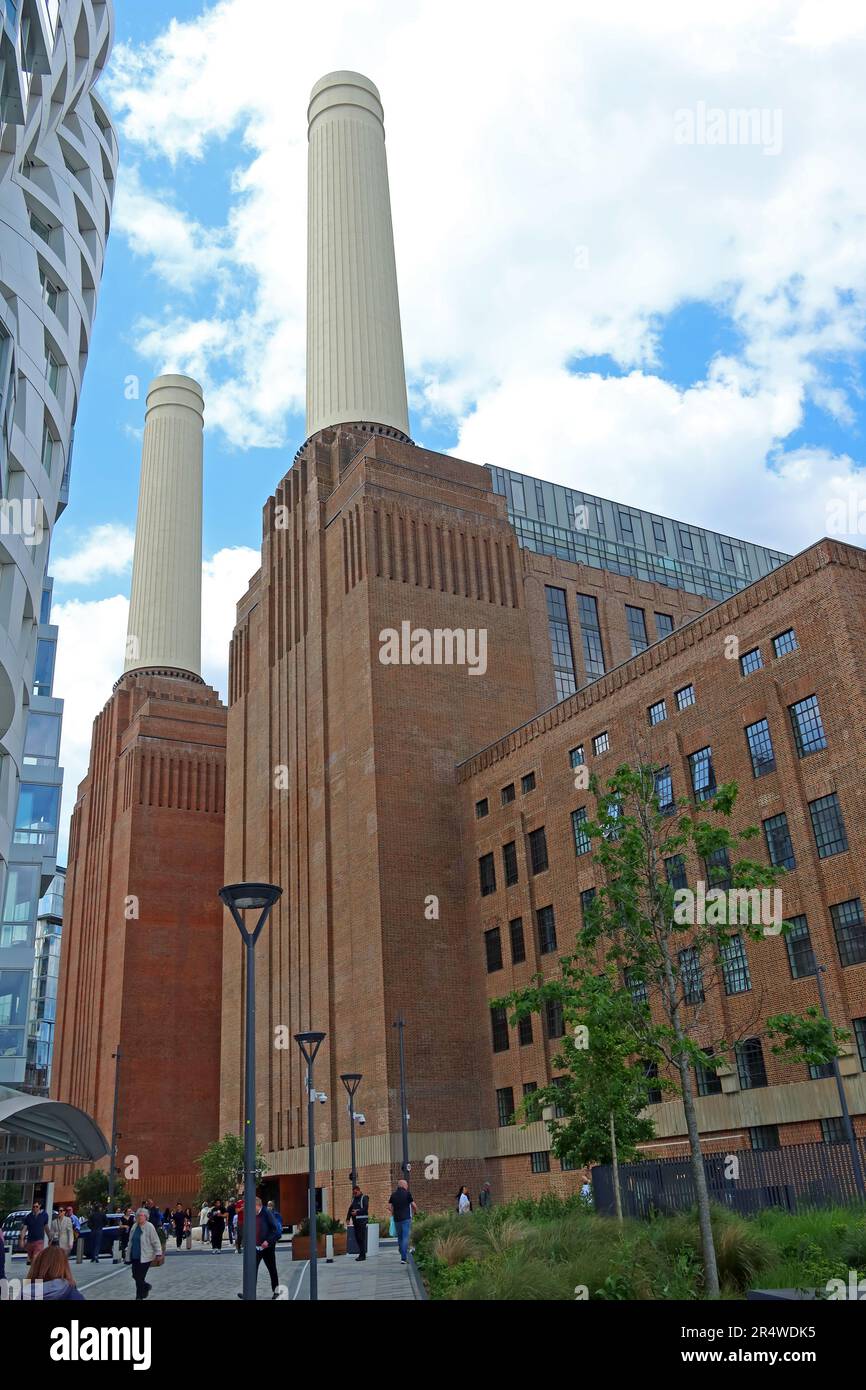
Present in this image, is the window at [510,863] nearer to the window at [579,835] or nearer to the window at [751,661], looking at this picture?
the window at [579,835]

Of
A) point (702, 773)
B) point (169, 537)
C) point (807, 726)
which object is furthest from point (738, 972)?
point (169, 537)

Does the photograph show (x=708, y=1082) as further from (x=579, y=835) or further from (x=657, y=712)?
(x=657, y=712)

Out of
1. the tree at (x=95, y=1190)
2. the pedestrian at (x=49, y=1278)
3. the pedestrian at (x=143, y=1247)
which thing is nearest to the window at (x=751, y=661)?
the pedestrian at (x=143, y=1247)

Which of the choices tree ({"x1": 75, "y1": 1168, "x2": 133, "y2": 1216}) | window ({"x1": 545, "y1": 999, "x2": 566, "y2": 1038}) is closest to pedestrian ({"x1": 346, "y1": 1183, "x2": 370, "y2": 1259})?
window ({"x1": 545, "y1": 999, "x2": 566, "y2": 1038})

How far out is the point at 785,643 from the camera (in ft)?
111

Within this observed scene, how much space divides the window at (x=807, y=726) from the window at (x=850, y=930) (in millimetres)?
4385

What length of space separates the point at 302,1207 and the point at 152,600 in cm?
4814

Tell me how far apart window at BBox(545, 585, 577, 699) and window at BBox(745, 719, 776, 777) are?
21876 mm

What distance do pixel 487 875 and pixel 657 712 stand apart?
1201cm

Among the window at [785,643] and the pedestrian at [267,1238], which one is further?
the window at [785,643]

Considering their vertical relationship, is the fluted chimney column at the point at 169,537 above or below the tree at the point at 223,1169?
above

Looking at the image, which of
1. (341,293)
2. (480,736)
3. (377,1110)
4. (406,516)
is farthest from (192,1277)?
(341,293)

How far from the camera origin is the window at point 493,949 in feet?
149
